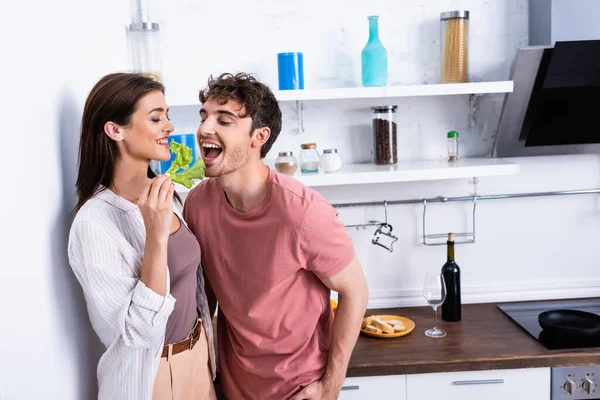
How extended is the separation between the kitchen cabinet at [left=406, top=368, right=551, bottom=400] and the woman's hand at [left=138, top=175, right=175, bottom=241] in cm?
113

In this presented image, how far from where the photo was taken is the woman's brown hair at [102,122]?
4.96ft

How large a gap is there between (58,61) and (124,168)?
31 cm

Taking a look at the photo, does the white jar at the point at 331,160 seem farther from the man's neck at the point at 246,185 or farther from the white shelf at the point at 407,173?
the man's neck at the point at 246,185

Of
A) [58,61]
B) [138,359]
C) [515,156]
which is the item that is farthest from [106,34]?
[515,156]

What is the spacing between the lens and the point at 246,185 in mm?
1768

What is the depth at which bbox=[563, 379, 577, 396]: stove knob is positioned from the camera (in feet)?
6.86

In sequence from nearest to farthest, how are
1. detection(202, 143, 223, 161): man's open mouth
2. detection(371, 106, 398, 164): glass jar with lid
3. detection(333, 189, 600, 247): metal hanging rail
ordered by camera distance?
detection(202, 143, 223, 161): man's open mouth < detection(371, 106, 398, 164): glass jar with lid < detection(333, 189, 600, 247): metal hanging rail

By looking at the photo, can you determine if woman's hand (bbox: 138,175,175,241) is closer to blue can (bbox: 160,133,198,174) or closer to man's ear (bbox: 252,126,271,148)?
man's ear (bbox: 252,126,271,148)

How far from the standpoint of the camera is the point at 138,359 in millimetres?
1468

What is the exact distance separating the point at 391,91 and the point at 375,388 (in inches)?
43.2

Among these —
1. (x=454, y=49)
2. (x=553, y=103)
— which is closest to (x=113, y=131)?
(x=454, y=49)

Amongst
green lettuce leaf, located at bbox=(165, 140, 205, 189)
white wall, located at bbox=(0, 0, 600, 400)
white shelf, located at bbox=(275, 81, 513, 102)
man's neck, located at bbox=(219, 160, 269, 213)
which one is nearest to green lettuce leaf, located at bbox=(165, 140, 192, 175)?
green lettuce leaf, located at bbox=(165, 140, 205, 189)

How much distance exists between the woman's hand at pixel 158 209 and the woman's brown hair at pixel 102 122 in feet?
0.59

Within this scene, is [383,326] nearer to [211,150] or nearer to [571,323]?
[571,323]
